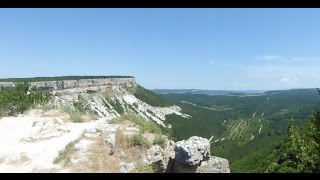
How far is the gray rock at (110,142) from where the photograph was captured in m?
8.30

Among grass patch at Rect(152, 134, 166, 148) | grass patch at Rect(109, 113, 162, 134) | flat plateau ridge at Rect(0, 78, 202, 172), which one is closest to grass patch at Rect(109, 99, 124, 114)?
flat plateau ridge at Rect(0, 78, 202, 172)

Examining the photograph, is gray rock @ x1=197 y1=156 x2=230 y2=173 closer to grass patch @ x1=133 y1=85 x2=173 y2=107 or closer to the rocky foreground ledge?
the rocky foreground ledge

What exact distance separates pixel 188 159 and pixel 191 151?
184 millimetres

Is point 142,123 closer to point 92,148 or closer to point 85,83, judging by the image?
point 92,148

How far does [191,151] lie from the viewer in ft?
26.0

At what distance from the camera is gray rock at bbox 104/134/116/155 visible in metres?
8.30

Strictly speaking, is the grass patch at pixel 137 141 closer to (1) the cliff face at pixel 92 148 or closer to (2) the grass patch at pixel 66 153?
(1) the cliff face at pixel 92 148

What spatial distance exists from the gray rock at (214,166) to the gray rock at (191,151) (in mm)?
199

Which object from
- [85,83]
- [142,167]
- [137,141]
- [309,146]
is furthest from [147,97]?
[142,167]

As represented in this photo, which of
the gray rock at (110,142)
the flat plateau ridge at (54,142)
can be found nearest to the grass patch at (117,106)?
the flat plateau ridge at (54,142)

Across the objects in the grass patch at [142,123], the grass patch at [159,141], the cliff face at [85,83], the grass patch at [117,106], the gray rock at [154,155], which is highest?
the cliff face at [85,83]
